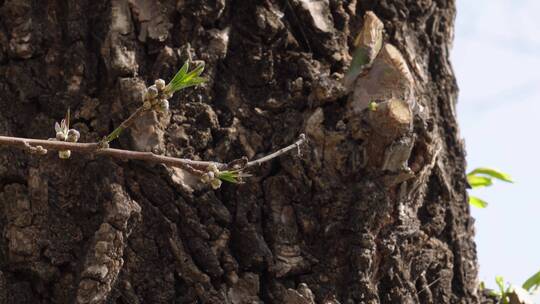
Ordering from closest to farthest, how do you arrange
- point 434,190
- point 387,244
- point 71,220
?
point 71,220
point 387,244
point 434,190

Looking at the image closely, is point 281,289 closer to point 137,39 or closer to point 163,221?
point 163,221

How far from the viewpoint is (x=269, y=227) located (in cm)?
156

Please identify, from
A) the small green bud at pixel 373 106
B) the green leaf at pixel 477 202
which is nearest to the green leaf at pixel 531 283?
the green leaf at pixel 477 202

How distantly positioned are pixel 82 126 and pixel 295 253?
0.43m

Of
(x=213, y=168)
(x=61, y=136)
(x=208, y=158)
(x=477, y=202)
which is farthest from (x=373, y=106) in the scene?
(x=477, y=202)

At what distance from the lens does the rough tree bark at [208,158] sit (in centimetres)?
149

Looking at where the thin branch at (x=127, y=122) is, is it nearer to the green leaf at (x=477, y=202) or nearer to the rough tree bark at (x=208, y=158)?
the rough tree bark at (x=208, y=158)

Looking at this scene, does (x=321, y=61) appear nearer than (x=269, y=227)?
No

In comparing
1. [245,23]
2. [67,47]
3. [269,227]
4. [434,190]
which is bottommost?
[269,227]

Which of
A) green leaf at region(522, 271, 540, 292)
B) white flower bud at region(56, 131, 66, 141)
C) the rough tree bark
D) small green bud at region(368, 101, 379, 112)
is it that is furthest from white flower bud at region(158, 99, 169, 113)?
green leaf at region(522, 271, 540, 292)

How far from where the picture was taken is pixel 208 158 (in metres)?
1.57

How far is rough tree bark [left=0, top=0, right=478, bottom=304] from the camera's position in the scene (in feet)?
4.88

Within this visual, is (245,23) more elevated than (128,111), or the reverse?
(245,23)

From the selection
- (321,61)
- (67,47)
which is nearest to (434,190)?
(321,61)
